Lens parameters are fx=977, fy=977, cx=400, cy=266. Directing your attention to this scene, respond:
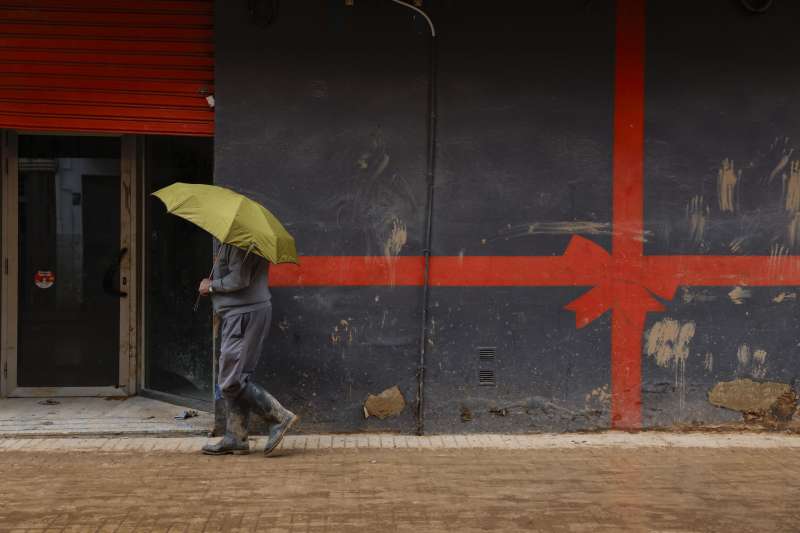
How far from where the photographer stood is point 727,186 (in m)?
8.38

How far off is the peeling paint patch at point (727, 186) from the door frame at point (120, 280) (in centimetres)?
541

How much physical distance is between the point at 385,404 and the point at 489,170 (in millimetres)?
2159

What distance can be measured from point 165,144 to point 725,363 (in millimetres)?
5441

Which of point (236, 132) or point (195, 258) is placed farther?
point (195, 258)

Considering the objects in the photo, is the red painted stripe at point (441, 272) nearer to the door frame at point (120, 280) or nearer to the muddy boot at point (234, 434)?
the muddy boot at point (234, 434)

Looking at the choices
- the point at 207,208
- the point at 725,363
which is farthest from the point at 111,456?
the point at 725,363

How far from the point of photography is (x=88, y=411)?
29.0 feet

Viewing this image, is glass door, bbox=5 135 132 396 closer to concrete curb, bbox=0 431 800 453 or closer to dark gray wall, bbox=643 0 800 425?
concrete curb, bbox=0 431 800 453

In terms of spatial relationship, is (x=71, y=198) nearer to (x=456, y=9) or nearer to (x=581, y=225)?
(x=456, y=9)

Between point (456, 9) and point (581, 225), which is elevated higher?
point (456, 9)

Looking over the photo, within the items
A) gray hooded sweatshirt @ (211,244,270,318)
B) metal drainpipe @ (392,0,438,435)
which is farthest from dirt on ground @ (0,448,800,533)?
gray hooded sweatshirt @ (211,244,270,318)

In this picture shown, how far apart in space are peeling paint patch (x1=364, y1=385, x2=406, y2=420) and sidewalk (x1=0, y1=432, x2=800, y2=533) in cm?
20

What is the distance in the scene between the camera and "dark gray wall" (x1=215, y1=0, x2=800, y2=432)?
8.16 m

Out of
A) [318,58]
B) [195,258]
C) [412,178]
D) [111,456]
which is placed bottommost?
[111,456]
